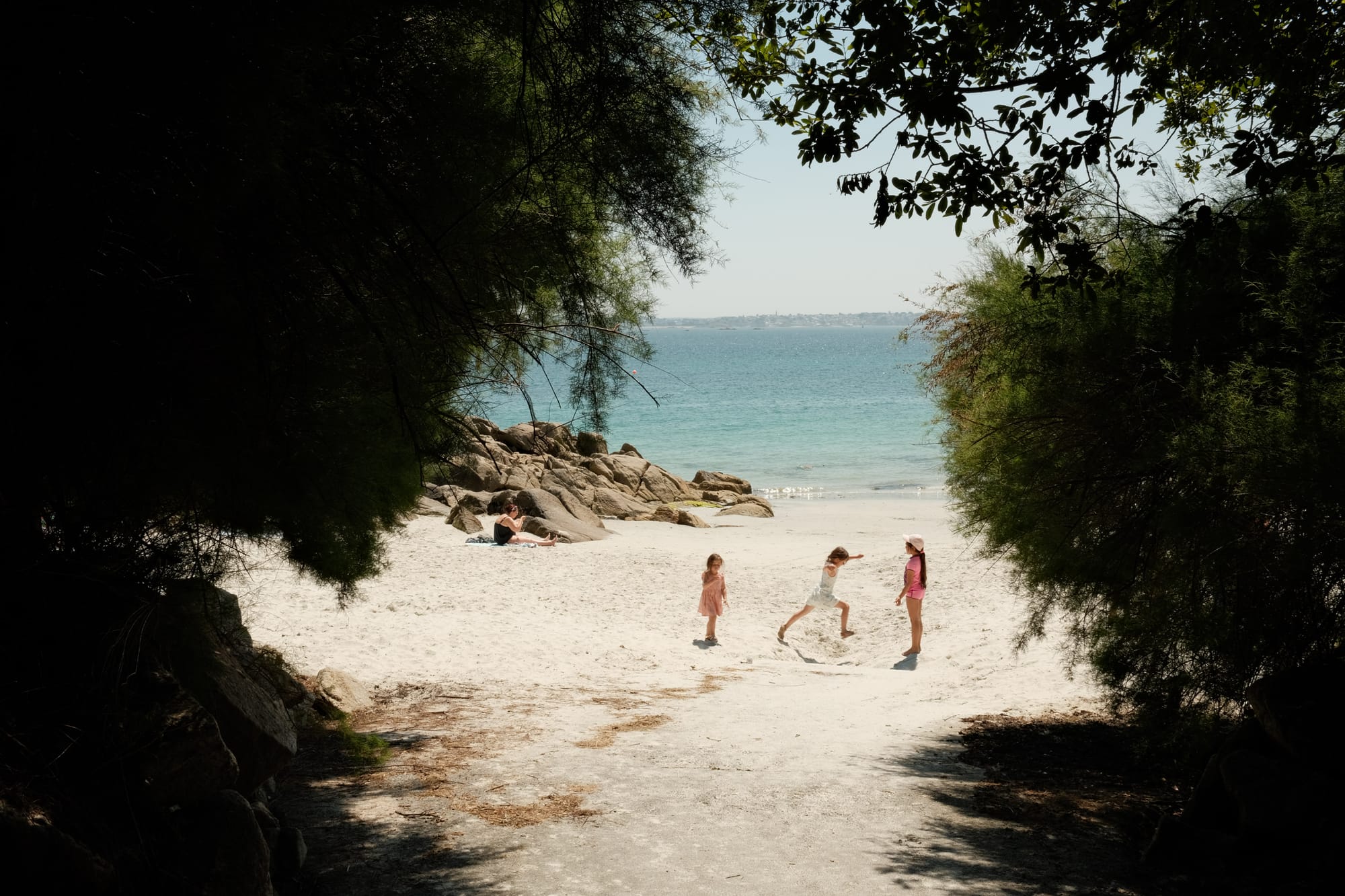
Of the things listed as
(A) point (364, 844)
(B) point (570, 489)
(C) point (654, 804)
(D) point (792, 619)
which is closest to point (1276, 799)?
(C) point (654, 804)

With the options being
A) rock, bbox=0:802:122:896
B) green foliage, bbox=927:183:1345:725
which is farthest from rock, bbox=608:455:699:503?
rock, bbox=0:802:122:896

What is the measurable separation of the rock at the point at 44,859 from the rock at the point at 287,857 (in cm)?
149

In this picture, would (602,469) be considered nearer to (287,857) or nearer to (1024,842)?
(1024,842)

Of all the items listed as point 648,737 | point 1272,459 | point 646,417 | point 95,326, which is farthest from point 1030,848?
point 646,417

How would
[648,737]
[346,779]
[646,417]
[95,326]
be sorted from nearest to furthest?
[95,326] → [346,779] → [648,737] → [646,417]

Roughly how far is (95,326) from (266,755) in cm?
230

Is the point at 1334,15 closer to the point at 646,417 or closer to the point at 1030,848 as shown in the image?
the point at 1030,848

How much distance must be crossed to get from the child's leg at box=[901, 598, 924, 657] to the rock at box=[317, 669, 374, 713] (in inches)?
267

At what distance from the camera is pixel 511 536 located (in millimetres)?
20328

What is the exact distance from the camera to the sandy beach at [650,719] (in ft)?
17.8

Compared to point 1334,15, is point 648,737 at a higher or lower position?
lower

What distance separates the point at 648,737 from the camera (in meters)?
8.33

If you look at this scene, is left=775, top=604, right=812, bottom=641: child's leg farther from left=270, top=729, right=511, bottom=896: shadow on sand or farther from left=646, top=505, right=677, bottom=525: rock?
left=646, top=505, right=677, bottom=525: rock

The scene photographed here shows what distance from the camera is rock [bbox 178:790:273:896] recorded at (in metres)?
4.05
